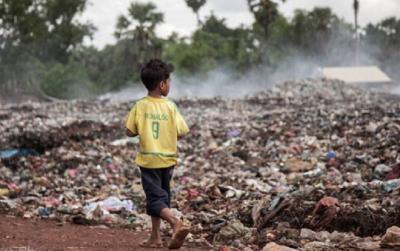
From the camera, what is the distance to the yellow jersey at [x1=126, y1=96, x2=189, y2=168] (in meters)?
3.91

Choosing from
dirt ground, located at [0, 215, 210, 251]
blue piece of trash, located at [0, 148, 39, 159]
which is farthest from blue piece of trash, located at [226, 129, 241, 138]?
dirt ground, located at [0, 215, 210, 251]

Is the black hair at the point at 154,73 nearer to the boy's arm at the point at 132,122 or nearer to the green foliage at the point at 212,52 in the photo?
the boy's arm at the point at 132,122

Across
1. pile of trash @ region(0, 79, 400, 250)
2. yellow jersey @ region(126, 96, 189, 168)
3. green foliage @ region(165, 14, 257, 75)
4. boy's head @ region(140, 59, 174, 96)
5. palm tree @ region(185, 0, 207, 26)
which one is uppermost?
palm tree @ region(185, 0, 207, 26)

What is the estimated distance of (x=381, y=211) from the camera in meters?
4.44

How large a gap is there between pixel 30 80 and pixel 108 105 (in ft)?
69.8

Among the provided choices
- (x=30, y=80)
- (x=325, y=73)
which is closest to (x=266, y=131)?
(x=325, y=73)

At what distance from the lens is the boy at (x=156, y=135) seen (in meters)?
3.91

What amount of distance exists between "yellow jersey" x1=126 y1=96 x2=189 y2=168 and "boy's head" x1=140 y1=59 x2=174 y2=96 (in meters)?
0.08

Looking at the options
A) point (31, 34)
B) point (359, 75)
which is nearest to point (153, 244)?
point (359, 75)

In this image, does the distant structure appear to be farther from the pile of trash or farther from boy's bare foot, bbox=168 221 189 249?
boy's bare foot, bbox=168 221 189 249

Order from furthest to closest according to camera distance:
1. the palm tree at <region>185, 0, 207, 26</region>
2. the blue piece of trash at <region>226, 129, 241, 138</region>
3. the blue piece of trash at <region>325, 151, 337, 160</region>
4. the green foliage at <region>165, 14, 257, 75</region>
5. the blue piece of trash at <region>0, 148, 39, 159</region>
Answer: the palm tree at <region>185, 0, 207, 26</region> → the green foliage at <region>165, 14, 257, 75</region> → the blue piece of trash at <region>226, 129, 241, 138</region> → the blue piece of trash at <region>0, 148, 39, 159</region> → the blue piece of trash at <region>325, 151, 337, 160</region>

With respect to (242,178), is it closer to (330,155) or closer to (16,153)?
(330,155)

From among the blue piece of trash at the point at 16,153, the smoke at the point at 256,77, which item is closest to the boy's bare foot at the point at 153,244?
the blue piece of trash at the point at 16,153

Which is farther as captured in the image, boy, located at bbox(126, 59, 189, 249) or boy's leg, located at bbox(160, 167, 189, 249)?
boy, located at bbox(126, 59, 189, 249)
